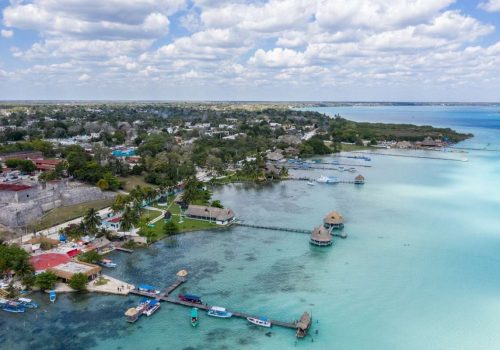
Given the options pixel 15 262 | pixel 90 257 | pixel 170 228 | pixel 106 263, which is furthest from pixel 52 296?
pixel 170 228

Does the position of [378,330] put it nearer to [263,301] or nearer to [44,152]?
[263,301]

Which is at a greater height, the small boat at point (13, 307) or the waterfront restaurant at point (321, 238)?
the waterfront restaurant at point (321, 238)

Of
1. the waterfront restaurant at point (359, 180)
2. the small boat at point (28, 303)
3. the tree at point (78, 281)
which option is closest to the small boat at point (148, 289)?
the tree at point (78, 281)

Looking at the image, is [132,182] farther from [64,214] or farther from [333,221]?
[333,221]

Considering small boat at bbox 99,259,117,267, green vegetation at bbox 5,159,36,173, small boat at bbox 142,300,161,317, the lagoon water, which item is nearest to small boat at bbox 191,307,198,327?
the lagoon water

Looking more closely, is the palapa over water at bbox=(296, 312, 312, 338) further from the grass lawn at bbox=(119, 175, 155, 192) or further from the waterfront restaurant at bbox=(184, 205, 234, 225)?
the grass lawn at bbox=(119, 175, 155, 192)

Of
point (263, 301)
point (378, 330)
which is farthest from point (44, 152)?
point (378, 330)

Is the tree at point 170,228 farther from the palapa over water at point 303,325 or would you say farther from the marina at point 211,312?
the palapa over water at point 303,325

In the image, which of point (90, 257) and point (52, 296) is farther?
point (90, 257)
